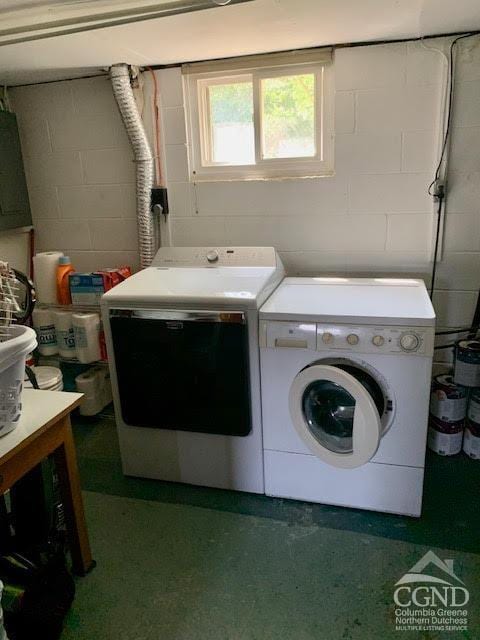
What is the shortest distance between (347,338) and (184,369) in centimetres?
70

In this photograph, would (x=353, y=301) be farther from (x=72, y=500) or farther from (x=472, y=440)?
(x=72, y=500)

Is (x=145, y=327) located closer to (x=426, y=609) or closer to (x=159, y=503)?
(x=159, y=503)

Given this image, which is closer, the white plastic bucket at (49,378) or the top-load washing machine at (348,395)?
the top-load washing machine at (348,395)

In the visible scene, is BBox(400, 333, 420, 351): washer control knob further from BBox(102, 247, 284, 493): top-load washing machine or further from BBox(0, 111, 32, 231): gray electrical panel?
BBox(0, 111, 32, 231): gray electrical panel

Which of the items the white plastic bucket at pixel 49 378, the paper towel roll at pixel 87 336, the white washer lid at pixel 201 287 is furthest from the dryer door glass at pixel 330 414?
the white plastic bucket at pixel 49 378

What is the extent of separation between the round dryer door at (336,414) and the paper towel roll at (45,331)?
1579mm

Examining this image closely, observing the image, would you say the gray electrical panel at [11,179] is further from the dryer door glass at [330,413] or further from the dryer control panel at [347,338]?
the dryer door glass at [330,413]

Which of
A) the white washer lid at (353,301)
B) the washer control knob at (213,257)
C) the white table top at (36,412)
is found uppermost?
the washer control knob at (213,257)

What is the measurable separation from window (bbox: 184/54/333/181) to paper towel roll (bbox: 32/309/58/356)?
1.17m

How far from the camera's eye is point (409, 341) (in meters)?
1.73

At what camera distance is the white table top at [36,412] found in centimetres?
129

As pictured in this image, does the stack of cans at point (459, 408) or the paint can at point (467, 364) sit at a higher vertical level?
the paint can at point (467, 364)

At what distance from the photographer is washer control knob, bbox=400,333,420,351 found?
1.73 meters

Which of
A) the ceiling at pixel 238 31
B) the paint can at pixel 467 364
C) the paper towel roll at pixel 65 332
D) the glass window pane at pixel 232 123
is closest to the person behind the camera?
the ceiling at pixel 238 31
